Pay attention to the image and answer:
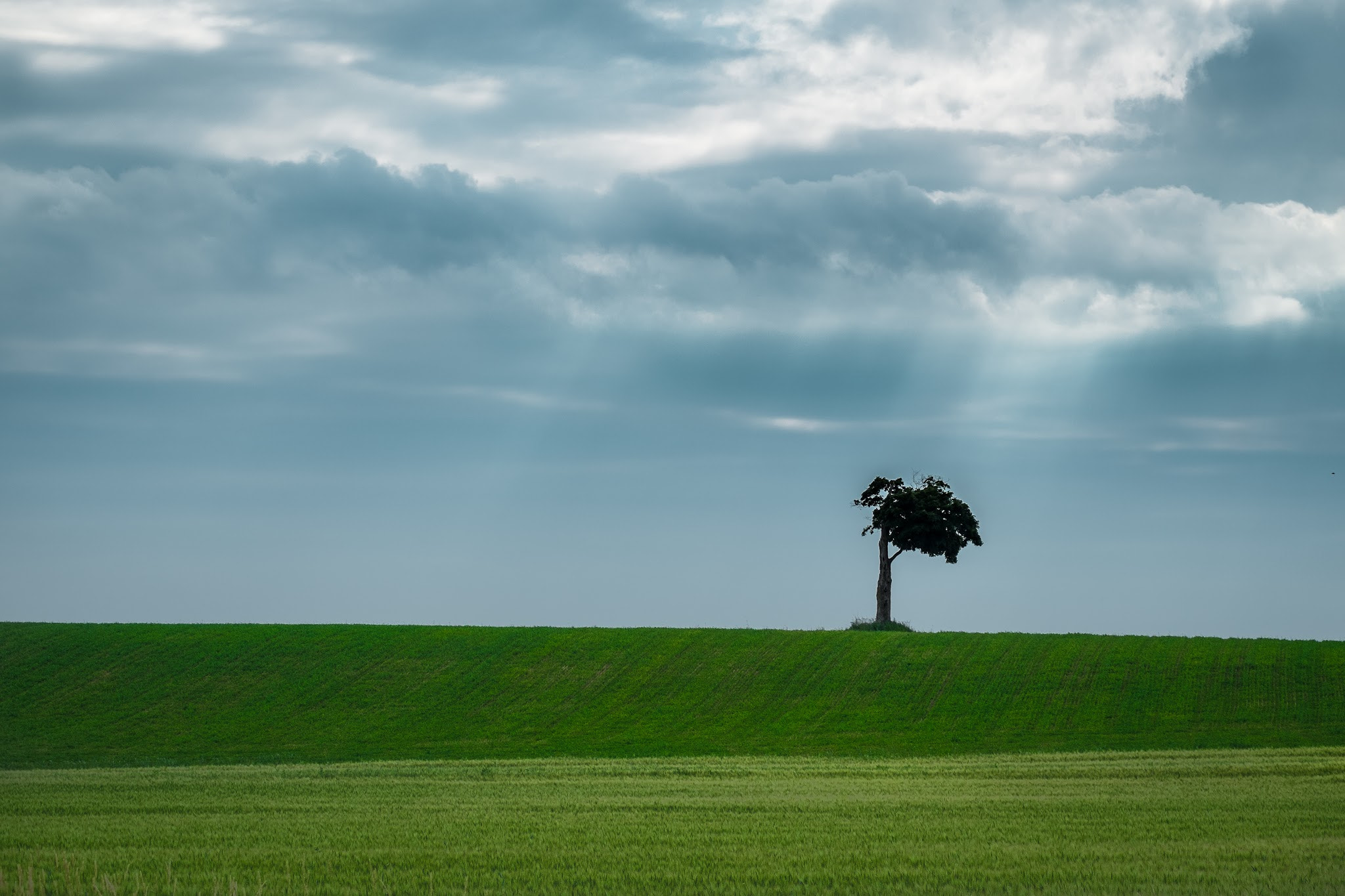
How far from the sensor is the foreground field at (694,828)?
16.7 metres

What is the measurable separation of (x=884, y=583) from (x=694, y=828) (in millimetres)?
48324

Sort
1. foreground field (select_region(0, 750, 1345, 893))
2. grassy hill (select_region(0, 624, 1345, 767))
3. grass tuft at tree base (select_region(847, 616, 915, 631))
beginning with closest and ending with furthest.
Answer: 1. foreground field (select_region(0, 750, 1345, 893))
2. grassy hill (select_region(0, 624, 1345, 767))
3. grass tuft at tree base (select_region(847, 616, 915, 631))

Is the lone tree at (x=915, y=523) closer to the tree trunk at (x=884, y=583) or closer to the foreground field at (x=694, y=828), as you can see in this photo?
the tree trunk at (x=884, y=583)

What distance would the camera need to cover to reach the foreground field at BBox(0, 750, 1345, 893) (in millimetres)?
16672

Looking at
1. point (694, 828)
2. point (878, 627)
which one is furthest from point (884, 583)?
point (694, 828)

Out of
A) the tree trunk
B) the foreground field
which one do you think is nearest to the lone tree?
the tree trunk

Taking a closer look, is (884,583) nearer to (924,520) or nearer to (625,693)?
(924,520)

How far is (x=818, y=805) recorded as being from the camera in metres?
25.2

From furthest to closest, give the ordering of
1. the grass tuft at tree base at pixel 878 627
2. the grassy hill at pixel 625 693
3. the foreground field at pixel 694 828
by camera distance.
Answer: the grass tuft at tree base at pixel 878 627, the grassy hill at pixel 625 693, the foreground field at pixel 694 828

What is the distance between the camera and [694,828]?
21859 millimetres

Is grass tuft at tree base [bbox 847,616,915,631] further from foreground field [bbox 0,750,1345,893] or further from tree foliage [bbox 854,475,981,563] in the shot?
foreground field [bbox 0,750,1345,893]

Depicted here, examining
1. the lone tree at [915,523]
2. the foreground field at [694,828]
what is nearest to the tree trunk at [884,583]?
the lone tree at [915,523]

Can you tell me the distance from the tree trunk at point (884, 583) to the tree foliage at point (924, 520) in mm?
457

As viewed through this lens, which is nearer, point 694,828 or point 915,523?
point 694,828
